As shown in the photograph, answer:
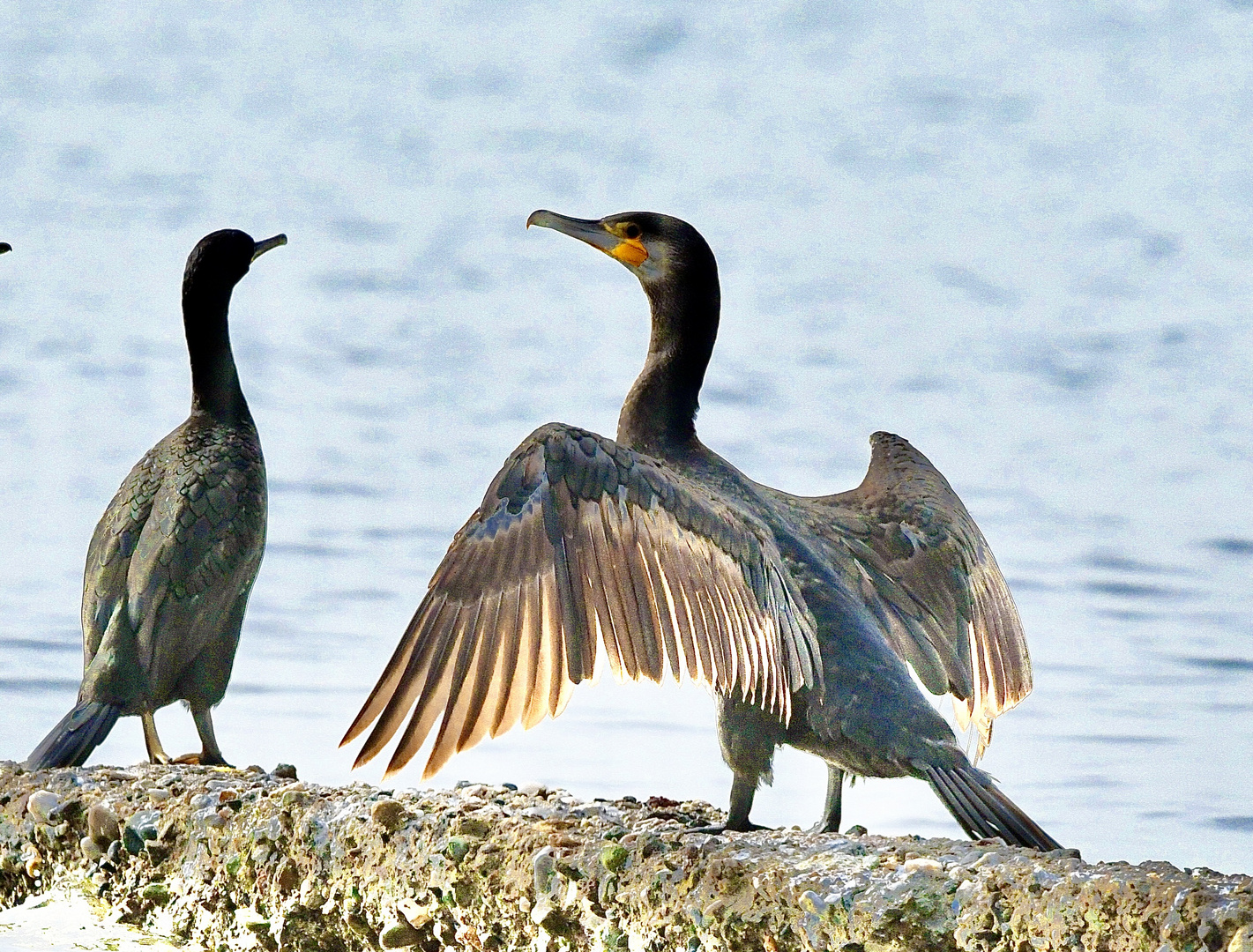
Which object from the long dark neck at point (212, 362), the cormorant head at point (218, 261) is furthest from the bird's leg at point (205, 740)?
the cormorant head at point (218, 261)

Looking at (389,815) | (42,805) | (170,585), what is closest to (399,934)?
(389,815)

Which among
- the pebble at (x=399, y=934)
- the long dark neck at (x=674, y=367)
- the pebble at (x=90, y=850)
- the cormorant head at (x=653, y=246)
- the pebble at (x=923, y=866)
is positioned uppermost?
the cormorant head at (x=653, y=246)

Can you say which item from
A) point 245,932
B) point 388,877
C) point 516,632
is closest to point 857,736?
point 516,632

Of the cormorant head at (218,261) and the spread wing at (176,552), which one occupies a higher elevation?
the cormorant head at (218,261)

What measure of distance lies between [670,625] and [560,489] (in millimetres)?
416

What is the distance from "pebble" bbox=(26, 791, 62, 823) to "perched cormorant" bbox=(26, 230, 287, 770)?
0.98 feet

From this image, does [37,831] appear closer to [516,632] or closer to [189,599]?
[189,599]

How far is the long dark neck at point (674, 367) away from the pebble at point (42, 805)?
6.26 ft

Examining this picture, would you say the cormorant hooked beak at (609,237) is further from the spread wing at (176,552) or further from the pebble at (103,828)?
the pebble at (103,828)

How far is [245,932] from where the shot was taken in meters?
4.12

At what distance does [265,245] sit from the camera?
20.4 feet

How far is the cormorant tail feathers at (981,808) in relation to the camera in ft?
11.9

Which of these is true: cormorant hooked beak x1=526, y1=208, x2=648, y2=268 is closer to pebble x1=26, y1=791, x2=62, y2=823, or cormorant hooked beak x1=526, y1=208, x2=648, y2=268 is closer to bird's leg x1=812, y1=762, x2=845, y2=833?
bird's leg x1=812, y1=762, x2=845, y2=833

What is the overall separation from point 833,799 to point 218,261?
314 cm
